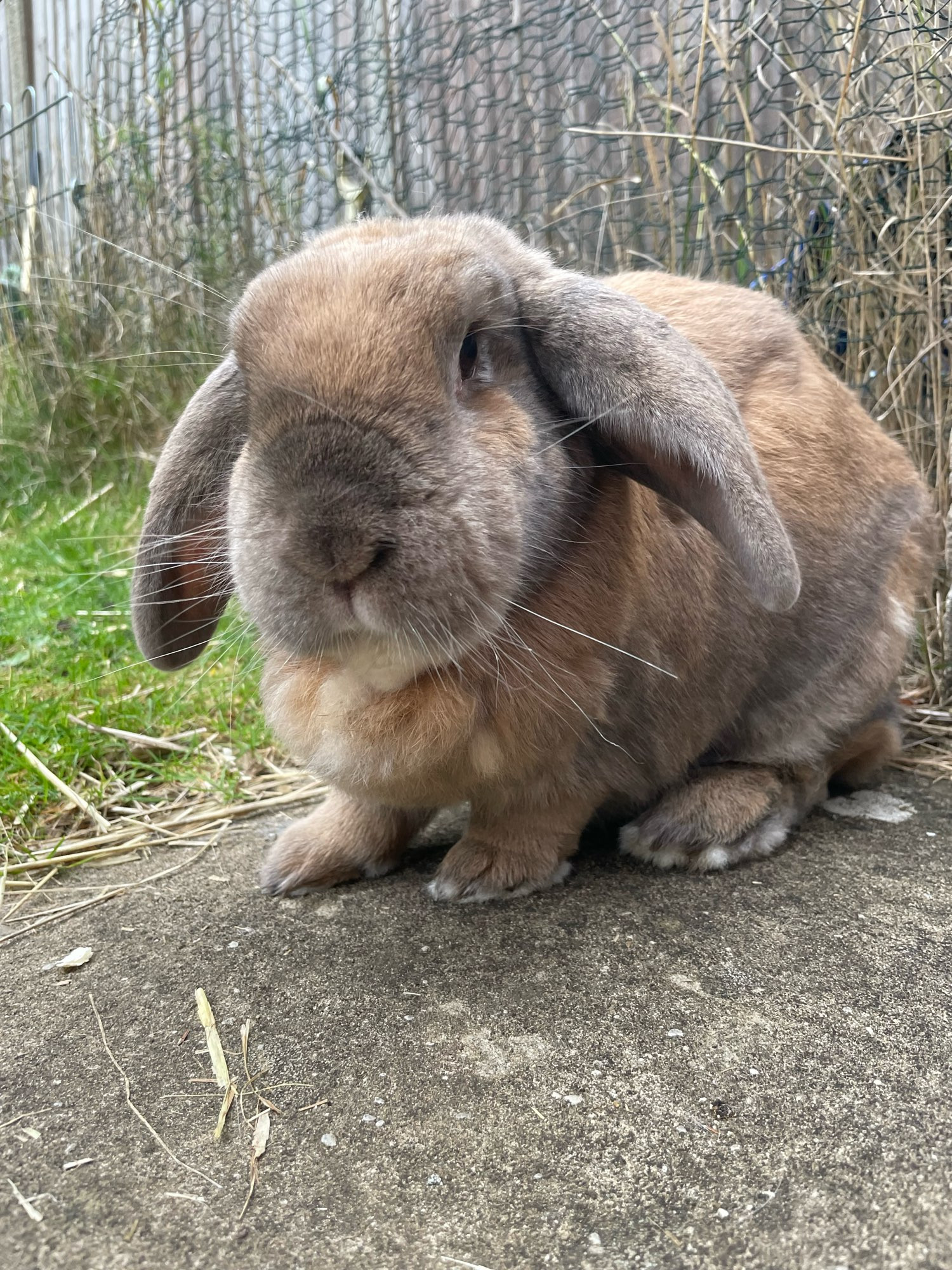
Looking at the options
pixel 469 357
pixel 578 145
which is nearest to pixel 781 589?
pixel 469 357

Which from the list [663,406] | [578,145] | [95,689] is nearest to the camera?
[663,406]

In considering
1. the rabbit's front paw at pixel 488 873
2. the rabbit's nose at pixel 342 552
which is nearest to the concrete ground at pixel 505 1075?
the rabbit's front paw at pixel 488 873

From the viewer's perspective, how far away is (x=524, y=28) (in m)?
4.52

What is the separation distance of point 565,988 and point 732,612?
33.0 inches

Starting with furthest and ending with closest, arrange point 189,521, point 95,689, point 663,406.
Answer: point 95,689, point 189,521, point 663,406

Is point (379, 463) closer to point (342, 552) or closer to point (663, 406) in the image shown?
point (342, 552)

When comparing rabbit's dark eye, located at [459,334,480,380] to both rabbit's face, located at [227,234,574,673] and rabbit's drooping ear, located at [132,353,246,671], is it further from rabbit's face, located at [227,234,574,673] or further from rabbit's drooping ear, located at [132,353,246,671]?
rabbit's drooping ear, located at [132,353,246,671]

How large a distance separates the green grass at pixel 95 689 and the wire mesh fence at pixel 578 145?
1.20 meters

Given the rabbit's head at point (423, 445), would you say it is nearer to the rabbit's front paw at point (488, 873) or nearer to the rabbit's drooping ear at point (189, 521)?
the rabbit's drooping ear at point (189, 521)

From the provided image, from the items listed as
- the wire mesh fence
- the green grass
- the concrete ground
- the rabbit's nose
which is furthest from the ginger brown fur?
the wire mesh fence

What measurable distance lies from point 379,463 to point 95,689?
1.92 metres

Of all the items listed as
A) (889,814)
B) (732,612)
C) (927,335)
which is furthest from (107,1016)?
(927,335)

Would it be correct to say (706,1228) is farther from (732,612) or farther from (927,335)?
(927,335)

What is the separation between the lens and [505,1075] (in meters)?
1.54
